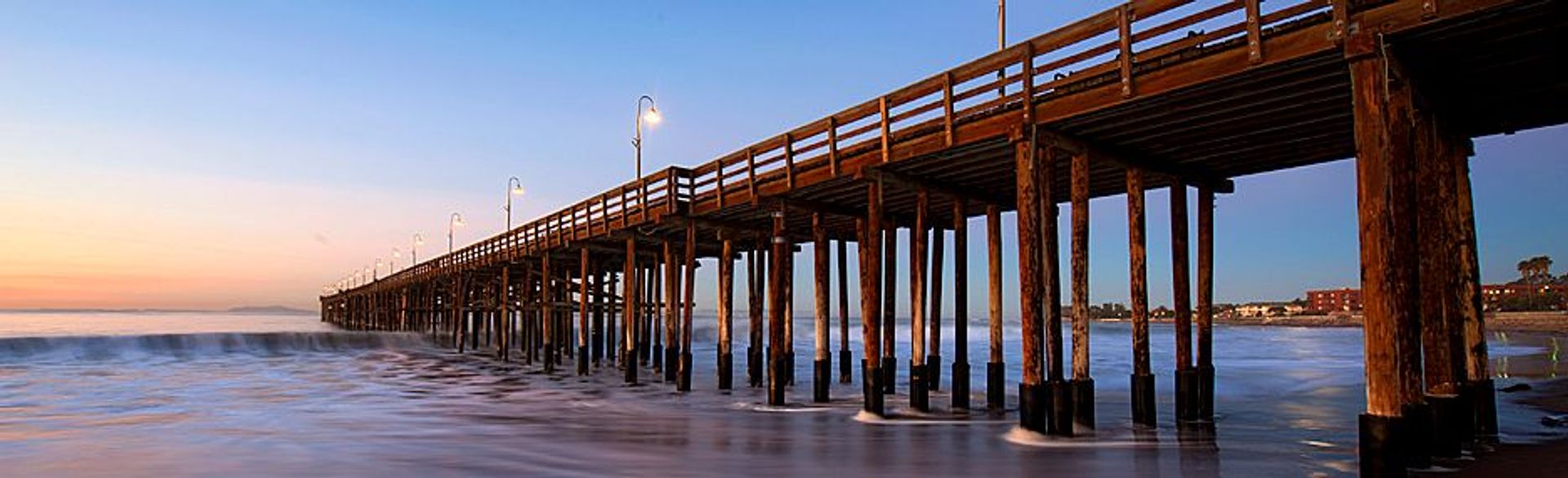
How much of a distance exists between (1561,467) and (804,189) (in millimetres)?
10963

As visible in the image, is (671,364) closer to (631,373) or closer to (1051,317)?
(631,373)

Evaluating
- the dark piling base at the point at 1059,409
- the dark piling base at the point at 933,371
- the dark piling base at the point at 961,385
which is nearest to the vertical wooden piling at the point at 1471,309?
the dark piling base at the point at 1059,409

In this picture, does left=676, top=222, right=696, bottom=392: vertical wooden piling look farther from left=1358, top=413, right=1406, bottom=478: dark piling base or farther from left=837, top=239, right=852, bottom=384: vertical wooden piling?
left=1358, top=413, right=1406, bottom=478: dark piling base

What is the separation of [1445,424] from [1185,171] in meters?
5.15

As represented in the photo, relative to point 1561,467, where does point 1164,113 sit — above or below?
above

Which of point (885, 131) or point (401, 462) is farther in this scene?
point (885, 131)

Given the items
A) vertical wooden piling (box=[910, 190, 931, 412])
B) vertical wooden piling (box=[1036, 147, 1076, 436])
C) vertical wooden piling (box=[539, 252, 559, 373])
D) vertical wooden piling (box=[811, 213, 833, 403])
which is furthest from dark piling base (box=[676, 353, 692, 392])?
vertical wooden piling (box=[1036, 147, 1076, 436])

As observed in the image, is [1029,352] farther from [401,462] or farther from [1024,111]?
[401,462]

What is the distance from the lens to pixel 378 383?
2605 centimetres

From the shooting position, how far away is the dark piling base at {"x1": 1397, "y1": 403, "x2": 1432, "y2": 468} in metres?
8.32

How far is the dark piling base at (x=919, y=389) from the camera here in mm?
16266

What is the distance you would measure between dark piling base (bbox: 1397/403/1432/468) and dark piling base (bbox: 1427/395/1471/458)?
23 centimetres

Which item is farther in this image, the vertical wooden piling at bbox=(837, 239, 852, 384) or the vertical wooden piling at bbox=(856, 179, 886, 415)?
the vertical wooden piling at bbox=(837, 239, 852, 384)

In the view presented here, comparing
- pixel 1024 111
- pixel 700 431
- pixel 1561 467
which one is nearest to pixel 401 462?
pixel 700 431
